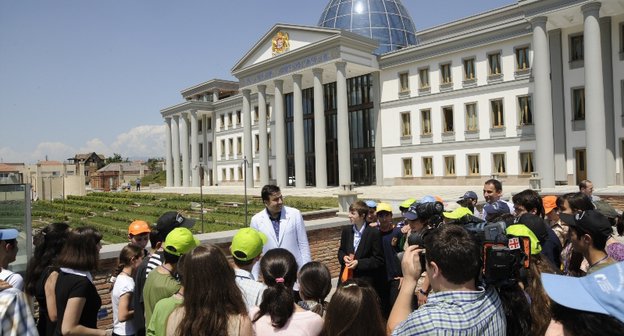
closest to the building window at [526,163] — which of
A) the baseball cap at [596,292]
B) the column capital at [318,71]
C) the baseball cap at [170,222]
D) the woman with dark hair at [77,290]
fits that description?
the column capital at [318,71]

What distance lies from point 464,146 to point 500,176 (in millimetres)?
3593

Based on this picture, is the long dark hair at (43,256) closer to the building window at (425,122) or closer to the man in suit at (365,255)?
the man in suit at (365,255)

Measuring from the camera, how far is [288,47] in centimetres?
→ 4200

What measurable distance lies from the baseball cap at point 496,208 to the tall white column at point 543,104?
74.6 ft

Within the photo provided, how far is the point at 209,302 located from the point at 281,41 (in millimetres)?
41571

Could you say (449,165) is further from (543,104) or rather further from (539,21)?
(539,21)

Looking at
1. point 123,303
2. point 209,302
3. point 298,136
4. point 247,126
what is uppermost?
point 247,126

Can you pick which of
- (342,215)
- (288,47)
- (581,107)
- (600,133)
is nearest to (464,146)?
(581,107)

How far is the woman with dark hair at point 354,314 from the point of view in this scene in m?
3.00

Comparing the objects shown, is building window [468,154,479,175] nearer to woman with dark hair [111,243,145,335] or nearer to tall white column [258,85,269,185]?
tall white column [258,85,269,185]

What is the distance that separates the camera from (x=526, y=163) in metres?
32.2

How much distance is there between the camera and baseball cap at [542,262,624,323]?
1772 mm

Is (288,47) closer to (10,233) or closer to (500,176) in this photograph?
(500,176)

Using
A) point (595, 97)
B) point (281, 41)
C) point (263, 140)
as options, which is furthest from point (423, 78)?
point (263, 140)
